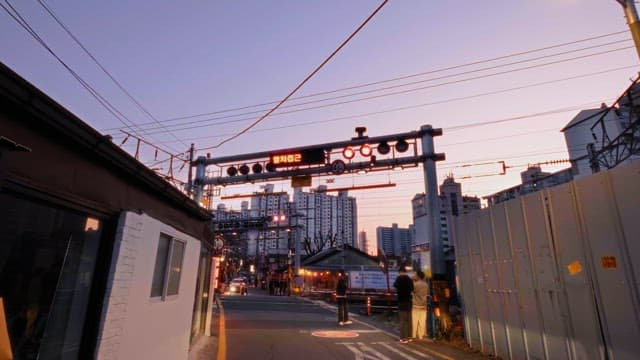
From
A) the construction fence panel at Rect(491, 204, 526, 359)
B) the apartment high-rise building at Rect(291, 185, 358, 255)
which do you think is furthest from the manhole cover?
the apartment high-rise building at Rect(291, 185, 358, 255)

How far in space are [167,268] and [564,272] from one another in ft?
22.7

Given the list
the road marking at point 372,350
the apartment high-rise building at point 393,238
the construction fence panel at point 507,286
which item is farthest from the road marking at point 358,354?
the apartment high-rise building at point 393,238

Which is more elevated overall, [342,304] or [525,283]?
[525,283]

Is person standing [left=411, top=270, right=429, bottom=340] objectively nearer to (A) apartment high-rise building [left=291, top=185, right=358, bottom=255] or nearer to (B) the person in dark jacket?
(B) the person in dark jacket

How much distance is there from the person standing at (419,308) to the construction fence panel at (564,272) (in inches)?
83.0

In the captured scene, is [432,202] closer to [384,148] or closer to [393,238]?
[384,148]

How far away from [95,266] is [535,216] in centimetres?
761

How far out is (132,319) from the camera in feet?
14.5

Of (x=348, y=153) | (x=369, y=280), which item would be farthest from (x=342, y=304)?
(x=369, y=280)

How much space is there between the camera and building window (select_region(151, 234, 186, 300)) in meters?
5.28

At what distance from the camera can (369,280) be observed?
83.9ft

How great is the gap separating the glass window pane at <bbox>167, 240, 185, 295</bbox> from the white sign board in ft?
68.4

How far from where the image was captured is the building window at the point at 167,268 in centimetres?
528

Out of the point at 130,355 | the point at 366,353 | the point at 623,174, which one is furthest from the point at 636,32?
the point at 130,355
